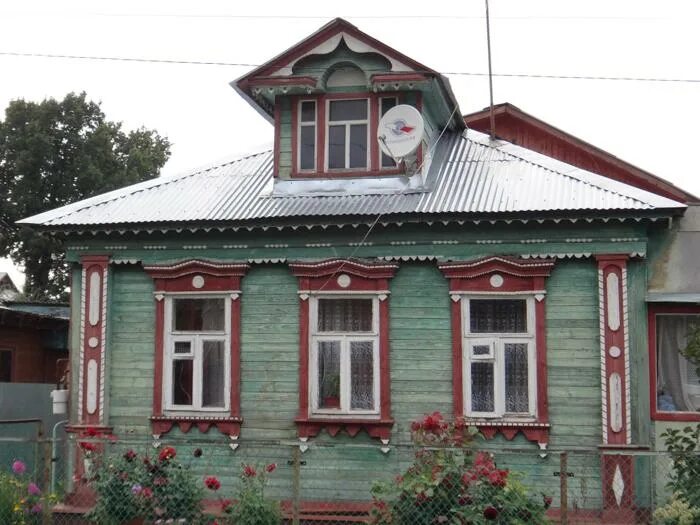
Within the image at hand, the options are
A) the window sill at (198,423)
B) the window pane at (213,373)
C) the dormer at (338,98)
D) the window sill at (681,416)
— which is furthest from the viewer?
the dormer at (338,98)

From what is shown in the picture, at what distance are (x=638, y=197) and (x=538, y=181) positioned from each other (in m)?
1.34

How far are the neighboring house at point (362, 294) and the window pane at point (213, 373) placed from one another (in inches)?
1.0

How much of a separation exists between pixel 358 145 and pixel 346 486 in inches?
175

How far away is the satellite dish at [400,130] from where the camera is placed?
39.3ft

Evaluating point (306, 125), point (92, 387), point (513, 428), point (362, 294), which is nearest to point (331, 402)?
point (362, 294)

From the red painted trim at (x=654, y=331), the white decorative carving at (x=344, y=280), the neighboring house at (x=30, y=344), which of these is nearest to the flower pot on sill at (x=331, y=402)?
the white decorative carving at (x=344, y=280)

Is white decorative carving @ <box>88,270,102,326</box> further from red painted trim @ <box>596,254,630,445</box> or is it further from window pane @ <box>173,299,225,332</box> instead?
red painted trim @ <box>596,254,630,445</box>

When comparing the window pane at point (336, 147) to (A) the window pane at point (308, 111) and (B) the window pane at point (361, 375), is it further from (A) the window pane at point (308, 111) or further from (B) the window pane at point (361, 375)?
(B) the window pane at point (361, 375)

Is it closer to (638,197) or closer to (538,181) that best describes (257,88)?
(538,181)

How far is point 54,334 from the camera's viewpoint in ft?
63.6

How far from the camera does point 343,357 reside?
38.0ft

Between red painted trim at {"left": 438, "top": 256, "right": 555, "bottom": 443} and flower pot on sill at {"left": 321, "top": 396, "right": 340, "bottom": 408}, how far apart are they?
1430 mm

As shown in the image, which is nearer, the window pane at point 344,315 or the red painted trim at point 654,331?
the red painted trim at point 654,331

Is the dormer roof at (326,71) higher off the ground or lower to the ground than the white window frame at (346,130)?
higher
